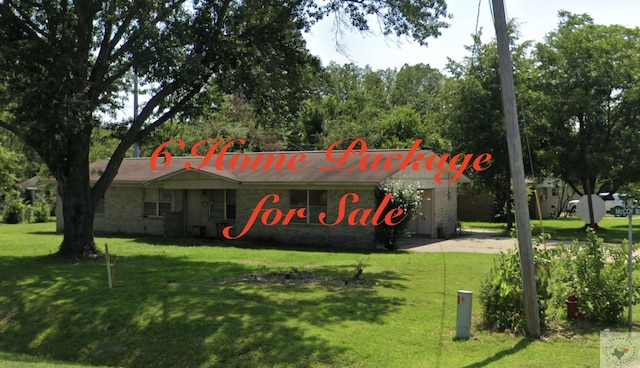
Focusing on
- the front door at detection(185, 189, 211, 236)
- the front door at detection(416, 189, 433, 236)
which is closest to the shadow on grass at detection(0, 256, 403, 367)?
the front door at detection(185, 189, 211, 236)

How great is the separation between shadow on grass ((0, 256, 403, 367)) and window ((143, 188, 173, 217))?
13.2m

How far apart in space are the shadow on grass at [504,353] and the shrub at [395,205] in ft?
42.2

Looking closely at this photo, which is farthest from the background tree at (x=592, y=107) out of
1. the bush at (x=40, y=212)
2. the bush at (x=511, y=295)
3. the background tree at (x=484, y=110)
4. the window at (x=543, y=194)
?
the bush at (x=40, y=212)

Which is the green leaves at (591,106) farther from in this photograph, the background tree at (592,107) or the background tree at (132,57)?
the background tree at (132,57)

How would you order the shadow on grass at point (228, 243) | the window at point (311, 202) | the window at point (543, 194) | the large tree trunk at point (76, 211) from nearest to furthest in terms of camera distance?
the large tree trunk at point (76, 211)
the shadow on grass at point (228, 243)
the window at point (311, 202)
the window at point (543, 194)

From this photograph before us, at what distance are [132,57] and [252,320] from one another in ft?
31.9

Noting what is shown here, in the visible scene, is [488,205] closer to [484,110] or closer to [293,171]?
[484,110]

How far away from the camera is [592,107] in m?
30.3

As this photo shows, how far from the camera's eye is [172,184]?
26.3 metres

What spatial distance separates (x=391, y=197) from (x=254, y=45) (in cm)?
725

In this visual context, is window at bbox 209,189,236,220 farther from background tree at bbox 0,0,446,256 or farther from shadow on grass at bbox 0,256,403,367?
shadow on grass at bbox 0,256,403,367

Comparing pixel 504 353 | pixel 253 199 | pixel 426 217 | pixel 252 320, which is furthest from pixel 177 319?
pixel 426 217

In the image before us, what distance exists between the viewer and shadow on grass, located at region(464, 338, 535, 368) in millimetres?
7730

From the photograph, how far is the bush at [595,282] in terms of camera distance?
31.9 ft
